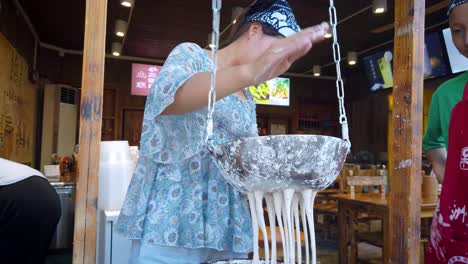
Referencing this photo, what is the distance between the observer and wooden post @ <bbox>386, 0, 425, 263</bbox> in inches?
42.4

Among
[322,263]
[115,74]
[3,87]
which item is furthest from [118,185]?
[115,74]

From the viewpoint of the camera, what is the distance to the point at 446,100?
144 cm

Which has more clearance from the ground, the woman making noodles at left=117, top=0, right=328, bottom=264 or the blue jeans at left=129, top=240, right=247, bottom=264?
the woman making noodles at left=117, top=0, right=328, bottom=264

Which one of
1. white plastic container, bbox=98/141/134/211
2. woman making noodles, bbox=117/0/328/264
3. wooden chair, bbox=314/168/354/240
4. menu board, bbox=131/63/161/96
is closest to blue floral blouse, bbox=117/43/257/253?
woman making noodles, bbox=117/0/328/264

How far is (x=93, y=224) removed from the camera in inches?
39.0

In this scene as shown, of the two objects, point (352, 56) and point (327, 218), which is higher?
point (352, 56)

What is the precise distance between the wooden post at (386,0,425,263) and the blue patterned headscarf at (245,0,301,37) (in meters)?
0.34

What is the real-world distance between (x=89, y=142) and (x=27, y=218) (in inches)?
70.5

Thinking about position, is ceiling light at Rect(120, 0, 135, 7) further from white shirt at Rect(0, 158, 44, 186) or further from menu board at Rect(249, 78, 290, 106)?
menu board at Rect(249, 78, 290, 106)

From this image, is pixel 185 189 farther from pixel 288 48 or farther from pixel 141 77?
pixel 141 77

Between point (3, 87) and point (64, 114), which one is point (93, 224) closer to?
point (3, 87)

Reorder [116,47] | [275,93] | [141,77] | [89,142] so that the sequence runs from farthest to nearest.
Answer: [275,93]
[141,77]
[116,47]
[89,142]

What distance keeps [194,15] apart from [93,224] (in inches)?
195

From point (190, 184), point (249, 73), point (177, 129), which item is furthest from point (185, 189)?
point (249, 73)
